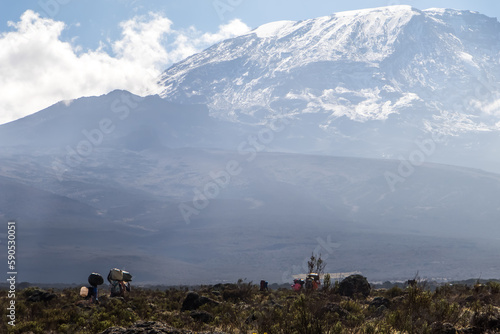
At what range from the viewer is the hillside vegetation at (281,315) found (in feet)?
35.7

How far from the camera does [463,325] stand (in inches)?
459

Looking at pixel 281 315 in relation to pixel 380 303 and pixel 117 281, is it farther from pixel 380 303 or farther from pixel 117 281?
pixel 117 281

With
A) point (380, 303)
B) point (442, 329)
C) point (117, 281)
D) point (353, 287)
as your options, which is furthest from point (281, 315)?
point (117, 281)

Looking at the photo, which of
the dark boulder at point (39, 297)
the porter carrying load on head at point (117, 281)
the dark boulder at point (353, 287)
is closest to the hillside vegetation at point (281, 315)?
the dark boulder at point (39, 297)

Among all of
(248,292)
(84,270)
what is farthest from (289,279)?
(248,292)

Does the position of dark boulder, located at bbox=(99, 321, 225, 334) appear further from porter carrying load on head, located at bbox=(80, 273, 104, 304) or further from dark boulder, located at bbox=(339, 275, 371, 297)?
dark boulder, located at bbox=(339, 275, 371, 297)

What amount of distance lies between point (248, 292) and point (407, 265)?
184887mm

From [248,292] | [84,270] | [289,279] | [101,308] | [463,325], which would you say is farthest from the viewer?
[84,270]

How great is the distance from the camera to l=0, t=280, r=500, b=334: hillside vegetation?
35.7ft

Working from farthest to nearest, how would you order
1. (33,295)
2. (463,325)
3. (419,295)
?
(33,295) → (419,295) → (463,325)

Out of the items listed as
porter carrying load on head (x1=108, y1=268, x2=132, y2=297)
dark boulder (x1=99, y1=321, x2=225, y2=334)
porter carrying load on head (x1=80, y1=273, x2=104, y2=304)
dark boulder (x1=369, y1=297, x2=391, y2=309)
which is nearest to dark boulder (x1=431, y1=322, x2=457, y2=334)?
dark boulder (x1=99, y1=321, x2=225, y2=334)

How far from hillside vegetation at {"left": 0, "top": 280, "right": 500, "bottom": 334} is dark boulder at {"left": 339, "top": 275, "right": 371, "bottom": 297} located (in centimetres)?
24

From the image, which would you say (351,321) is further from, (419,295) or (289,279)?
(289,279)

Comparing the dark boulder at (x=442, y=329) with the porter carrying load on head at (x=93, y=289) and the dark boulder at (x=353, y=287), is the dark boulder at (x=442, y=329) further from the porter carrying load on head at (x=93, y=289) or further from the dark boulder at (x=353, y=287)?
the porter carrying load on head at (x=93, y=289)
